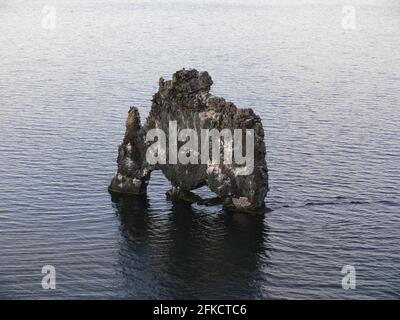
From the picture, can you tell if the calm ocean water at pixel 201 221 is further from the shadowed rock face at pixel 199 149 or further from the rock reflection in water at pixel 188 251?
the shadowed rock face at pixel 199 149

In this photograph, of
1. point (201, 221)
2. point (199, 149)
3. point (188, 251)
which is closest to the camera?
point (188, 251)

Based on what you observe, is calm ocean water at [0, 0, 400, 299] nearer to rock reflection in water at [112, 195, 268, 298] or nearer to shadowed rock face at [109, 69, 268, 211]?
rock reflection in water at [112, 195, 268, 298]

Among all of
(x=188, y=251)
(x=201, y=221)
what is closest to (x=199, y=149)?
(x=201, y=221)

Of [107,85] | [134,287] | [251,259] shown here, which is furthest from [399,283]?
[107,85]

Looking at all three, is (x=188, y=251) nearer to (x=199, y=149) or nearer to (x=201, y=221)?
(x=201, y=221)

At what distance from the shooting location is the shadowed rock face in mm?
107188

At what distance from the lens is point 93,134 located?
150750 mm

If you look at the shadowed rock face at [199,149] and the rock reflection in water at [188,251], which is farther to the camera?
the shadowed rock face at [199,149]

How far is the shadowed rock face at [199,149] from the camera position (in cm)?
10719

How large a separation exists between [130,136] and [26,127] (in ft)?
152

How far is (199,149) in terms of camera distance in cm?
11125

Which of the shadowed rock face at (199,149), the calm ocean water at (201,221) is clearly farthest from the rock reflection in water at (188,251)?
the shadowed rock face at (199,149)
